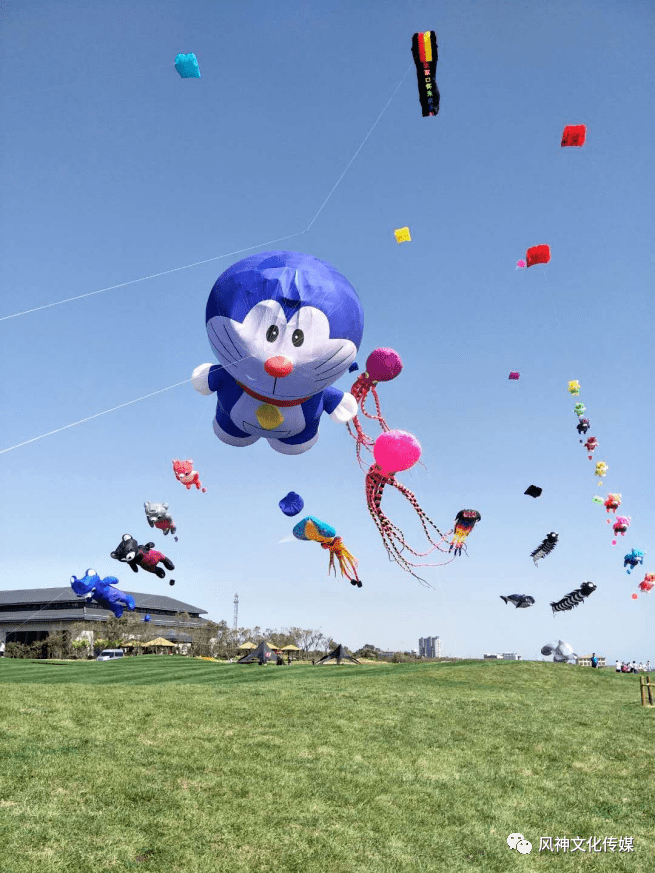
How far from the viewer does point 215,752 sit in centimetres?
1198

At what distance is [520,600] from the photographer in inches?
1039

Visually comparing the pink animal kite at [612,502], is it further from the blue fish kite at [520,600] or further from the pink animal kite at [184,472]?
the pink animal kite at [184,472]

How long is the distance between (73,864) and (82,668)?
22.4m

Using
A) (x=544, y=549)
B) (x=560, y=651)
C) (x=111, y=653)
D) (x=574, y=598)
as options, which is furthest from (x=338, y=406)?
(x=111, y=653)

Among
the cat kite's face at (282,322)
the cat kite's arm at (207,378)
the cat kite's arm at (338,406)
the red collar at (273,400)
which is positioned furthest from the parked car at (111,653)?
the cat kite's face at (282,322)

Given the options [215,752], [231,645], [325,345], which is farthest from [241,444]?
[231,645]

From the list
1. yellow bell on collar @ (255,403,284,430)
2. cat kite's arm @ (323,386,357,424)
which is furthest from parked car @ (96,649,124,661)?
yellow bell on collar @ (255,403,284,430)

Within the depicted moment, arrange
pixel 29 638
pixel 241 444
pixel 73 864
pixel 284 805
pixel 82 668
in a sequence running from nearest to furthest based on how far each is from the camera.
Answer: pixel 73 864, pixel 284 805, pixel 241 444, pixel 82 668, pixel 29 638

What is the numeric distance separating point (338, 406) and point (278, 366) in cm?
368

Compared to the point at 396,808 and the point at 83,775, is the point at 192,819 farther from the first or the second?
the point at 396,808

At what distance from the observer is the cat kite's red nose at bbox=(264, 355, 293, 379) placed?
1266cm

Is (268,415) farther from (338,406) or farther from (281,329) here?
(281,329)

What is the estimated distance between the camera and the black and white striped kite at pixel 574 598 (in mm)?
30438

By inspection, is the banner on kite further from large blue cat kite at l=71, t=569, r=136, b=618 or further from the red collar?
large blue cat kite at l=71, t=569, r=136, b=618
